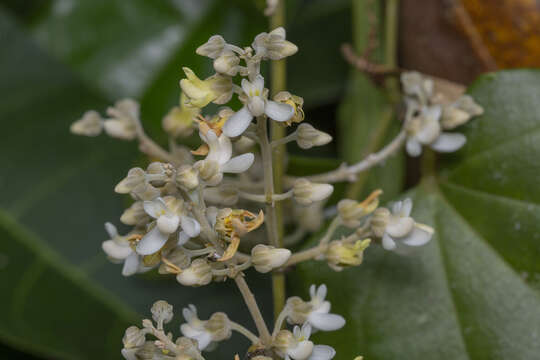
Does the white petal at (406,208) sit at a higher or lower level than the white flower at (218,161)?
lower

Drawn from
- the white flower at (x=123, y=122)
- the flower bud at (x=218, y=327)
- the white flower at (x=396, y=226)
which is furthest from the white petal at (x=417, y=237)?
the white flower at (x=123, y=122)

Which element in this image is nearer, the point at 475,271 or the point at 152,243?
the point at 152,243

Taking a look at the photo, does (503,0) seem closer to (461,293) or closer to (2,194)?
(461,293)

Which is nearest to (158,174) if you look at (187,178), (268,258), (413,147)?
(187,178)

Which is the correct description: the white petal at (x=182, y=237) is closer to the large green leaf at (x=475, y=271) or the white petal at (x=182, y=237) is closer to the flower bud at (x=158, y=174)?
the flower bud at (x=158, y=174)

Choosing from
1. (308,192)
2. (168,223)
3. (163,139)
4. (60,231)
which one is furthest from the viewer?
(60,231)

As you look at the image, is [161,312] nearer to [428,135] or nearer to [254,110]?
[254,110]

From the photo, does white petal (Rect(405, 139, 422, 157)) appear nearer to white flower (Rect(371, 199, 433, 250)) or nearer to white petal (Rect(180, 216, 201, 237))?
white flower (Rect(371, 199, 433, 250))
